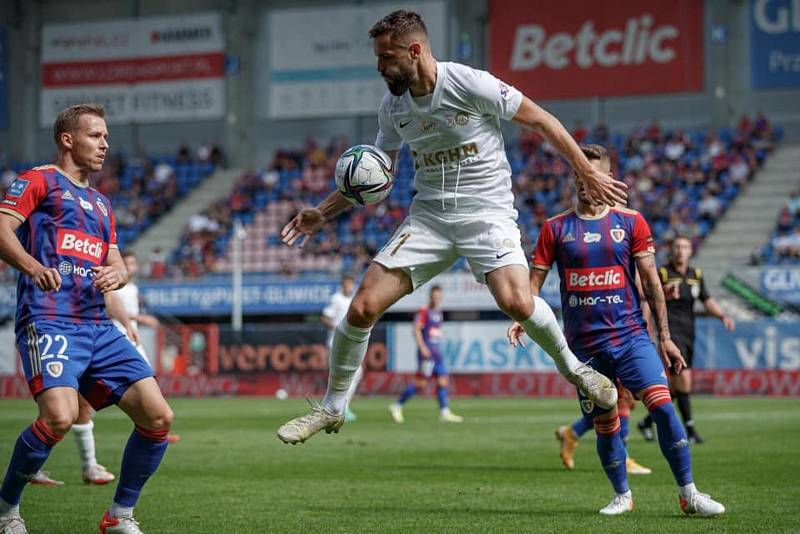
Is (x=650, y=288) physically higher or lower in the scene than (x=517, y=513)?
higher

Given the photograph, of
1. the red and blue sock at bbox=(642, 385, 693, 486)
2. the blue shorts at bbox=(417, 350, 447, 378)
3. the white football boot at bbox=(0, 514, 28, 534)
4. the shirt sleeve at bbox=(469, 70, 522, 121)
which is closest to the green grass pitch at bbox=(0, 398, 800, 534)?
the red and blue sock at bbox=(642, 385, 693, 486)

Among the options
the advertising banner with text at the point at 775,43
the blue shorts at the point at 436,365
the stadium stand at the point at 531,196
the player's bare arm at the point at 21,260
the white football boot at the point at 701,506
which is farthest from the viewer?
the advertising banner with text at the point at 775,43

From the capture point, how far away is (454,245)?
25.5 feet

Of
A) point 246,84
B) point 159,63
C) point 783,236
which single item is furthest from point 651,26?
point 159,63

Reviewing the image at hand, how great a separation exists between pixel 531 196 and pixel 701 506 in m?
28.9

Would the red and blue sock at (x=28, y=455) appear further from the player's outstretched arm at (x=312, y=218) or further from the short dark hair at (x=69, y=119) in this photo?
the player's outstretched arm at (x=312, y=218)

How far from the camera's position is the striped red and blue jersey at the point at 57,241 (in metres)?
7.52

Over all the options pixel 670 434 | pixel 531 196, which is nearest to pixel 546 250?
pixel 670 434

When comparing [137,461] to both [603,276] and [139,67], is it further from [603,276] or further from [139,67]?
[139,67]

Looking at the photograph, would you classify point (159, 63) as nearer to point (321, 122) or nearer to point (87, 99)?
point (87, 99)

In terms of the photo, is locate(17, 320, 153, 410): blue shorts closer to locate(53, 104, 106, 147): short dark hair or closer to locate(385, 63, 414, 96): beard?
locate(53, 104, 106, 147): short dark hair

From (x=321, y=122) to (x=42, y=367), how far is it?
38801 mm

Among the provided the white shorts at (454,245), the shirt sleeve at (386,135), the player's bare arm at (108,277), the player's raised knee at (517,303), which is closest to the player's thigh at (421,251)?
the white shorts at (454,245)

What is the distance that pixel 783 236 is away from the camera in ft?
108
